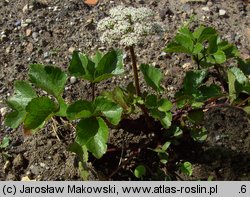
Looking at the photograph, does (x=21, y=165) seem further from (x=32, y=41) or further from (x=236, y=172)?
(x=236, y=172)

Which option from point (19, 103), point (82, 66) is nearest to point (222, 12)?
point (82, 66)

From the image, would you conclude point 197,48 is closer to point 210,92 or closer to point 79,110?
point 210,92

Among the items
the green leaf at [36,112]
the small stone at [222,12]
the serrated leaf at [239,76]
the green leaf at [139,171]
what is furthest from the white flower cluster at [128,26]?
the small stone at [222,12]

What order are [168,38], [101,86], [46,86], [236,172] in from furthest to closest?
[168,38] → [101,86] → [236,172] → [46,86]

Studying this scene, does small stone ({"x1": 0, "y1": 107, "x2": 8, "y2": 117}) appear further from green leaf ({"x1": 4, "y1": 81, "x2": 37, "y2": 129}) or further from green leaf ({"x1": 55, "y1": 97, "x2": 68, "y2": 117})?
green leaf ({"x1": 55, "y1": 97, "x2": 68, "y2": 117})

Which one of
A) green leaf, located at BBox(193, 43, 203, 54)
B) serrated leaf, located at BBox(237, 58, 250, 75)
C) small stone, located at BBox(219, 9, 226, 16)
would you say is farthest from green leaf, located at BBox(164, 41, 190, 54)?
small stone, located at BBox(219, 9, 226, 16)

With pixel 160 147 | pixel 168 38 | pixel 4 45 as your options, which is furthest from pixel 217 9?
pixel 4 45

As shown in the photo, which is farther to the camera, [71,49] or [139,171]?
[71,49]
